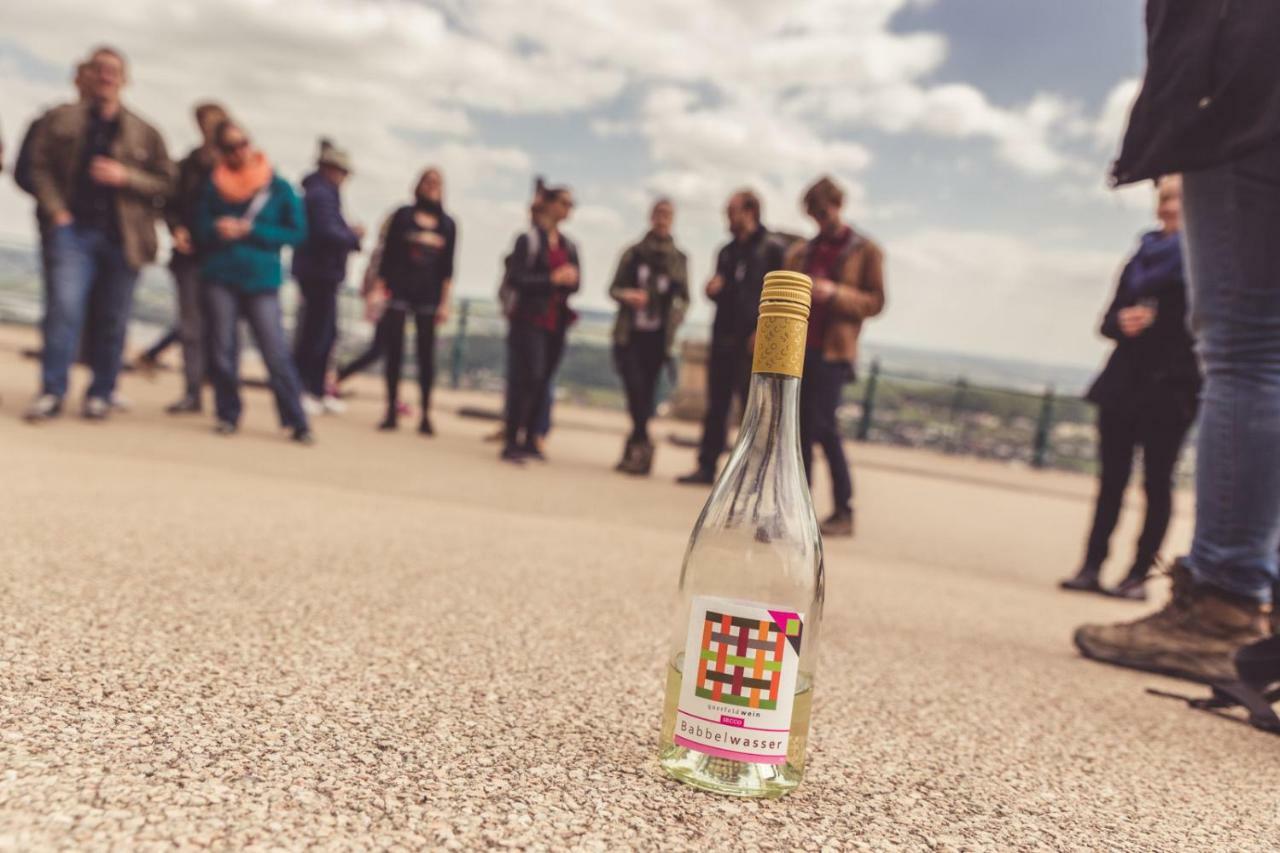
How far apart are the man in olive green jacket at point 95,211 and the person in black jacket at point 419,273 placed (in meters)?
1.75

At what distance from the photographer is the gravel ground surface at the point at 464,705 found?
995 mm

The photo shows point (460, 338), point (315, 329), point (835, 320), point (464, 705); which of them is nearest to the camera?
point (464, 705)

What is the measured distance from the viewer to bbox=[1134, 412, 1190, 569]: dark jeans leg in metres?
4.18

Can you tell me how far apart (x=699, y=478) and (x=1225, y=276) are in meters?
4.19

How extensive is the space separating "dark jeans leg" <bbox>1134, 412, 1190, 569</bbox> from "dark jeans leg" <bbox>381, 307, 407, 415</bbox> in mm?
4733

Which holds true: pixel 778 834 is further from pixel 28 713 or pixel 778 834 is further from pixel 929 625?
pixel 929 625

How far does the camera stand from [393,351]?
693 cm

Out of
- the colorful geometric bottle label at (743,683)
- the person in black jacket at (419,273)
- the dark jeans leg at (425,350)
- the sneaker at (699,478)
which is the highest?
the person in black jacket at (419,273)

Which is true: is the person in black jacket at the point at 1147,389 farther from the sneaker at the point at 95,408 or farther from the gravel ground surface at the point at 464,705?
the sneaker at the point at 95,408

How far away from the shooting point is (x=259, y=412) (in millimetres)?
7055

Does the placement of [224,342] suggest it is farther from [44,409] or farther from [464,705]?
[464,705]

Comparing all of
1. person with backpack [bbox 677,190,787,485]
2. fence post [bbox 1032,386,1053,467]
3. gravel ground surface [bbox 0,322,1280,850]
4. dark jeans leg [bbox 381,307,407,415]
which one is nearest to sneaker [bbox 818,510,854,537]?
person with backpack [bbox 677,190,787,485]

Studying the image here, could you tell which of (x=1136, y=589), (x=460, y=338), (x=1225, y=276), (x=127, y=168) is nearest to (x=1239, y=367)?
(x=1225, y=276)

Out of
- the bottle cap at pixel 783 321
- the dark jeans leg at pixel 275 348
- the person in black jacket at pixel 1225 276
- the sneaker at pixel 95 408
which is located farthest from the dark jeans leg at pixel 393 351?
the bottle cap at pixel 783 321
